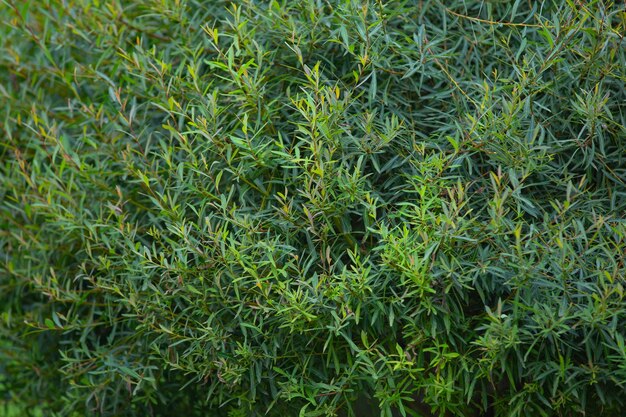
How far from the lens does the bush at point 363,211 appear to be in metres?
2.44

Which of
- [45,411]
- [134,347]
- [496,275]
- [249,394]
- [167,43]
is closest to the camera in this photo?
[496,275]

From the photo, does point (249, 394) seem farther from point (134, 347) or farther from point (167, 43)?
point (167, 43)

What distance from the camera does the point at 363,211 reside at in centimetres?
263

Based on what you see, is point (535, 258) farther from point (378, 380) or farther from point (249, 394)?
point (249, 394)

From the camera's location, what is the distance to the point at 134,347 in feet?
10.1

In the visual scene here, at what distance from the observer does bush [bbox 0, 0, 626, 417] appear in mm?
2436

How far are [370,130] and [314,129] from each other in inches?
8.3

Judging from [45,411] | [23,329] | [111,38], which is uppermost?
[111,38]

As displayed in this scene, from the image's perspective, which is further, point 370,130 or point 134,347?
point 134,347

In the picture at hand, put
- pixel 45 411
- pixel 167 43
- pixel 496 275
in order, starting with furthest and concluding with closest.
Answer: pixel 45 411 < pixel 167 43 < pixel 496 275

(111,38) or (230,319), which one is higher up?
(111,38)

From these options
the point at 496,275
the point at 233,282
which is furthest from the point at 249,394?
the point at 496,275

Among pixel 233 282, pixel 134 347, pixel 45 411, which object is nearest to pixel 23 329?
pixel 45 411

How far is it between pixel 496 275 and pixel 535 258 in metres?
0.15
